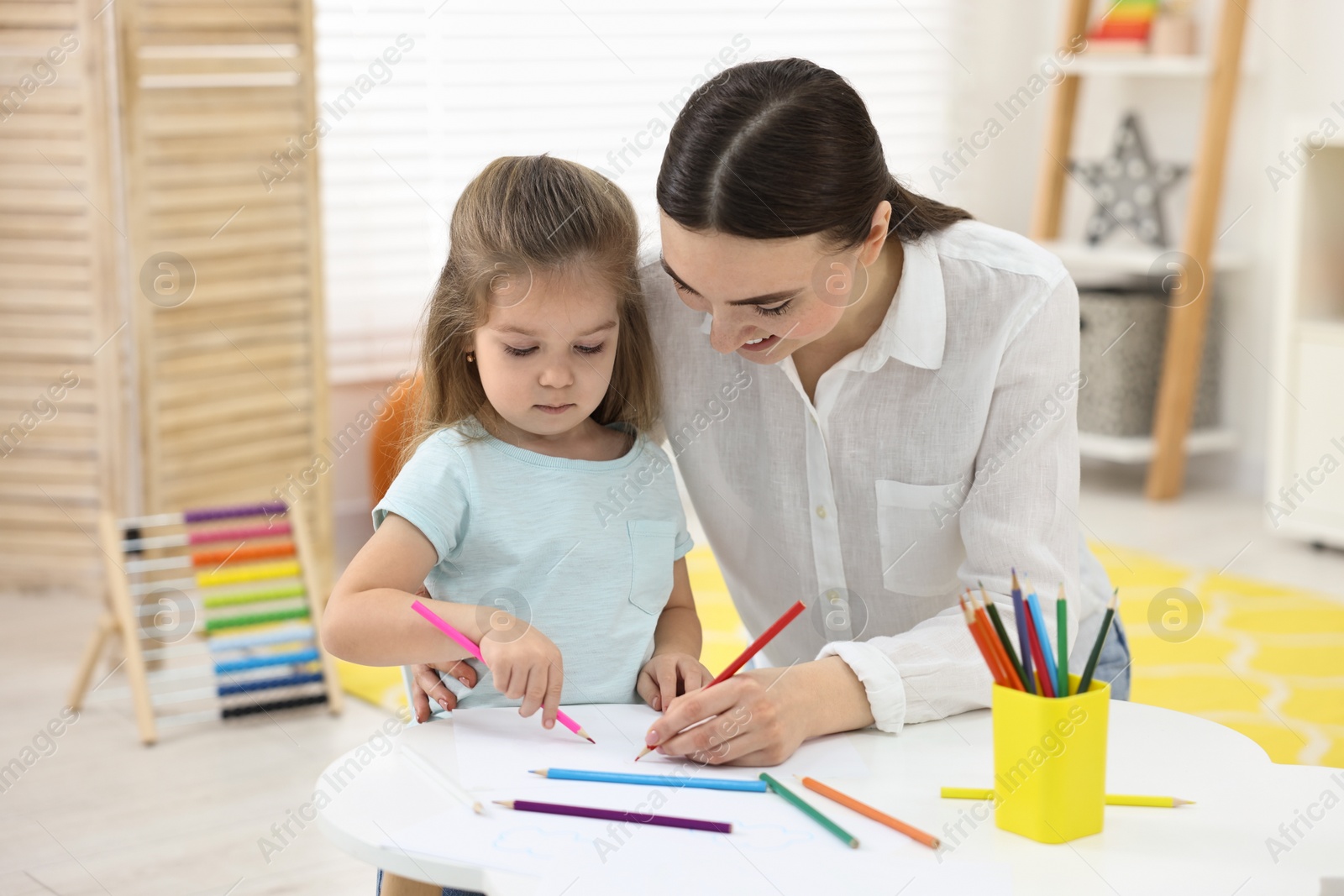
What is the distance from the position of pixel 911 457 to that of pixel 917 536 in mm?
81

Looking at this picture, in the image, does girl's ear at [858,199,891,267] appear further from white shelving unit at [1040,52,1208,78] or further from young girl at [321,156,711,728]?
white shelving unit at [1040,52,1208,78]

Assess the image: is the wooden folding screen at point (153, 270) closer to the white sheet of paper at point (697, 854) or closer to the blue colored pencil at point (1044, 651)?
the white sheet of paper at point (697, 854)

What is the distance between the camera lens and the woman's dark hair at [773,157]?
1.10m

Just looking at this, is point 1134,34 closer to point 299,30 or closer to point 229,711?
point 299,30

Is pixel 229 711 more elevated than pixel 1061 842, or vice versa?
pixel 1061 842

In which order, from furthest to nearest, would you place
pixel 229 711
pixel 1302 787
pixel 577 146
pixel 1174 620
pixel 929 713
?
pixel 577 146 < pixel 1174 620 < pixel 229 711 < pixel 929 713 < pixel 1302 787

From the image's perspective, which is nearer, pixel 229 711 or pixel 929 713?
pixel 929 713

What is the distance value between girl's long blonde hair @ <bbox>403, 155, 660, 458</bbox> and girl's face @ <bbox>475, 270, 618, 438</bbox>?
0.04ft

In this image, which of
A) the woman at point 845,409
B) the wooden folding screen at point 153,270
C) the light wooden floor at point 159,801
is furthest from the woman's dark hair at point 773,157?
the wooden folding screen at point 153,270

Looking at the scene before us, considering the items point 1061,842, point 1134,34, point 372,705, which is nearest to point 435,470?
point 1061,842

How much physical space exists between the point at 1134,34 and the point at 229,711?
313cm

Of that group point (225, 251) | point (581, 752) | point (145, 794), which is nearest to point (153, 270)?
point (225, 251)

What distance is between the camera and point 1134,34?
400cm

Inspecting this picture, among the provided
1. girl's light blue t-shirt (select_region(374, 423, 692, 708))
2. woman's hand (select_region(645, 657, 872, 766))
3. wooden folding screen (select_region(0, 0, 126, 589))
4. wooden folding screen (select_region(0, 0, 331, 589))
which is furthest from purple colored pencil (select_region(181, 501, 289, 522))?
woman's hand (select_region(645, 657, 872, 766))
